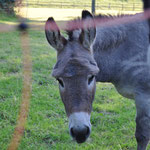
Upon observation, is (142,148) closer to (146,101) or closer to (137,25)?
(146,101)

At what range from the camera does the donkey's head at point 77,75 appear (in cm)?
232

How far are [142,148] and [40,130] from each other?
1.75 meters

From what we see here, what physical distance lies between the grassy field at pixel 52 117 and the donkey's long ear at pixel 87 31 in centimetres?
183

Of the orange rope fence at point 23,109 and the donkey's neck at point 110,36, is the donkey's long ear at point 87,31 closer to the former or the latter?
the donkey's neck at point 110,36

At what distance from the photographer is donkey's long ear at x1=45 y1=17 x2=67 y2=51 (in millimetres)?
2625

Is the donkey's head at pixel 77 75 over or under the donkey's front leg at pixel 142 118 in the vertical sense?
over

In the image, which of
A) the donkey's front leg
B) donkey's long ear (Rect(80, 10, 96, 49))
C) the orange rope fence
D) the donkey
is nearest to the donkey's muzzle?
the donkey

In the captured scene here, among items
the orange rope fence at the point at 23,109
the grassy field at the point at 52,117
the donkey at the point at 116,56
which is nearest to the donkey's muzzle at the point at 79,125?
the donkey at the point at 116,56

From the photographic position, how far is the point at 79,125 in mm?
2242

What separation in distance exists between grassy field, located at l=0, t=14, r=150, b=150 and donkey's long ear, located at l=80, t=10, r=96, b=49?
1.83 metres

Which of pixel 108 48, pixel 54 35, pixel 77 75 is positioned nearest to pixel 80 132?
pixel 77 75

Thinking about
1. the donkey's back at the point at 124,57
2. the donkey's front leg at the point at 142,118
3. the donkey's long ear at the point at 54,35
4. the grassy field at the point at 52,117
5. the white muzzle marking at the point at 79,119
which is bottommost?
the grassy field at the point at 52,117

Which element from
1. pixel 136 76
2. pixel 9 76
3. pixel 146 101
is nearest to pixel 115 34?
pixel 136 76

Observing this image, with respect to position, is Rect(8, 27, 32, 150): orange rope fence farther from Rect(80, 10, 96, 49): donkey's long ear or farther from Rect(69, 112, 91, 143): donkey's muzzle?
Rect(69, 112, 91, 143): donkey's muzzle
